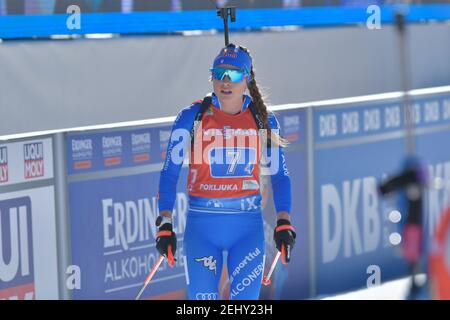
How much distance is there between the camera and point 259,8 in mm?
10430

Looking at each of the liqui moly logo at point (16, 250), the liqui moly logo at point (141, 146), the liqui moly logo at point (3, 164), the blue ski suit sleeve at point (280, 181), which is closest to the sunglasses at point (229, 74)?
the blue ski suit sleeve at point (280, 181)

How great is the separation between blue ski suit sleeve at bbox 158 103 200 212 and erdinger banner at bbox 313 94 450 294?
11.2 feet

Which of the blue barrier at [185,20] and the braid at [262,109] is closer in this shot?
the braid at [262,109]

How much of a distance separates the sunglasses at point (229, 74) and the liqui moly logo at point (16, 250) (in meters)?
1.78

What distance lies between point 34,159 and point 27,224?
1.33ft

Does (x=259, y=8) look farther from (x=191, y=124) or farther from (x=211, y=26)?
(x=191, y=124)

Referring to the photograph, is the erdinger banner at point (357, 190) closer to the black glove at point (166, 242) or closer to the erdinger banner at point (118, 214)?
the erdinger banner at point (118, 214)

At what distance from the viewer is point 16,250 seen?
7.04 meters

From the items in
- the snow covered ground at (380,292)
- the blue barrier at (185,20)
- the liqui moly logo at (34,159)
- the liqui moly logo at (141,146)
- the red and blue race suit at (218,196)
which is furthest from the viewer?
the snow covered ground at (380,292)

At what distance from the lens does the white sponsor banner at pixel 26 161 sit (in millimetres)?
7020

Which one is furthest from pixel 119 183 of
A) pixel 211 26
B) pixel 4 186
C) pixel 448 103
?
pixel 448 103

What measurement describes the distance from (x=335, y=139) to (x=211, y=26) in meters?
1.46

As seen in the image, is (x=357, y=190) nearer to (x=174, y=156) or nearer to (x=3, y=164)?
(x=3, y=164)
